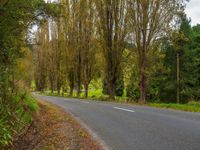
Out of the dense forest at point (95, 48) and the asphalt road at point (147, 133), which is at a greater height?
the dense forest at point (95, 48)

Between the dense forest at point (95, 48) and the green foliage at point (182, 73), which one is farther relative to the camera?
the green foliage at point (182, 73)

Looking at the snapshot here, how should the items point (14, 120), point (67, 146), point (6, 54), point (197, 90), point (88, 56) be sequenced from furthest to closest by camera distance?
1. point (197, 90)
2. point (88, 56)
3. point (6, 54)
4. point (14, 120)
5. point (67, 146)

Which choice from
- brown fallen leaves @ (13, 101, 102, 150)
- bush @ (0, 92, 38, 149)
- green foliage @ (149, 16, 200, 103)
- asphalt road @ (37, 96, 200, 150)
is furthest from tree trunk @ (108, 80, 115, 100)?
bush @ (0, 92, 38, 149)

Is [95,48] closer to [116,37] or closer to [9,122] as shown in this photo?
[116,37]

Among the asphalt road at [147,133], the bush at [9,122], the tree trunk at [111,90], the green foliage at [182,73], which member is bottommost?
the asphalt road at [147,133]

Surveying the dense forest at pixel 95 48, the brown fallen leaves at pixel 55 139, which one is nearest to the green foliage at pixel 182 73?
the dense forest at pixel 95 48

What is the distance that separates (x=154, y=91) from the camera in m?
57.6

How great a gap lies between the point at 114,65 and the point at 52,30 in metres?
27.9

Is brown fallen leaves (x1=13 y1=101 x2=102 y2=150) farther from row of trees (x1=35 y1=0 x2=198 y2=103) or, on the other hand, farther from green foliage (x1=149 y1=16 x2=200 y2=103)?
green foliage (x1=149 y1=16 x2=200 y2=103)

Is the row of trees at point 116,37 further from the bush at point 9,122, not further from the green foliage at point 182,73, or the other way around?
the bush at point 9,122

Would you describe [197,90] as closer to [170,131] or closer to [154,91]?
[154,91]

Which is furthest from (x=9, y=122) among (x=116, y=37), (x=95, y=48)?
(x=95, y=48)

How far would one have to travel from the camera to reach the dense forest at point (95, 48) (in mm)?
10945

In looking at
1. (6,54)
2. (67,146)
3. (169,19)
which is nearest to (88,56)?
(169,19)
